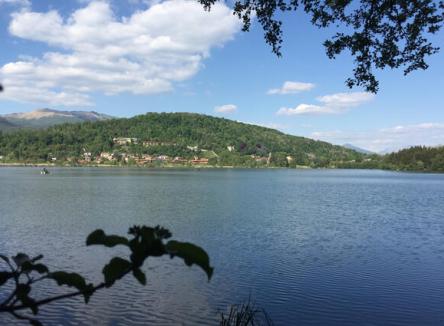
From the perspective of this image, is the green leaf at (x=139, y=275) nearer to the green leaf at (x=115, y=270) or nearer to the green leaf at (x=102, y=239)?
the green leaf at (x=115, y=270)

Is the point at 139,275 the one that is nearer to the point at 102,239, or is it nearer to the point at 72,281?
the point at 102,239

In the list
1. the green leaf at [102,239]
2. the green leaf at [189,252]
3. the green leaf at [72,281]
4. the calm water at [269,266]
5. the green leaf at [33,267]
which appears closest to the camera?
the green leaf at [189,252]

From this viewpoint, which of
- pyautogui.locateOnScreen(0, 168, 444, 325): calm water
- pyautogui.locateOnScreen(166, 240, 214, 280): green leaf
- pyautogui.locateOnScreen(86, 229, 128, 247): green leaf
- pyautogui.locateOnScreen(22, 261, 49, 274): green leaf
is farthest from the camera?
pyautogui.locateOnScreen(0, 168, 444, 325): calm water

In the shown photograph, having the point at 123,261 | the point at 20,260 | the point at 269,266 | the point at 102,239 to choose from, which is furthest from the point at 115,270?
the point at 269,266

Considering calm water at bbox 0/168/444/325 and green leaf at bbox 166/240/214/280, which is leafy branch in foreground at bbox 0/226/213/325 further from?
calm water at bbox 0/168/444/325

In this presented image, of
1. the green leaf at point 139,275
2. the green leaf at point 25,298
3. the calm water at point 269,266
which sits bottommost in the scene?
the calm water at point 269,266

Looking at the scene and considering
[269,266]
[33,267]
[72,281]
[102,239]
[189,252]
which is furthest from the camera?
[269,266]

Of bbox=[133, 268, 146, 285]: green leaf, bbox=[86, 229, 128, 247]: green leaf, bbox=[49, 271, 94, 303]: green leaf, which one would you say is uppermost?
bbox=[86, 229, 128, 247]: green leaf

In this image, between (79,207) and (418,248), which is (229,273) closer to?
(418,248)

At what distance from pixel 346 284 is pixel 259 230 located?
14.8m

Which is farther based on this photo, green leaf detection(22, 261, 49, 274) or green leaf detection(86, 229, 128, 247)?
green leaf detection(22, 261, 49, 274)

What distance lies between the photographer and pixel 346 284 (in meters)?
19.0

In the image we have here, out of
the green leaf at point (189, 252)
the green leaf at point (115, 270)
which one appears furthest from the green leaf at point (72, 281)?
the green leaf at point (189, 252)

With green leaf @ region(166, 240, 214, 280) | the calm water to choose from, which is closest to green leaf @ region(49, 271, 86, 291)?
green leaf @ region(166, 240, 214, 280)
